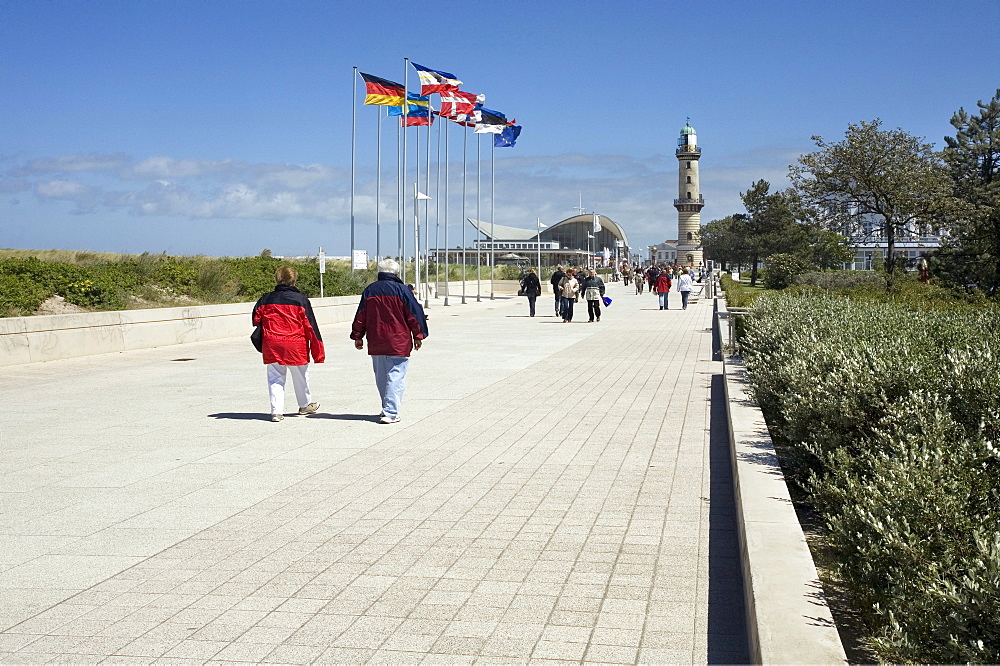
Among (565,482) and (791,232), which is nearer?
(565,482)

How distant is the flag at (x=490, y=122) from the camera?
137 ft

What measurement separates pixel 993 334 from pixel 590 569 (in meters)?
4.94

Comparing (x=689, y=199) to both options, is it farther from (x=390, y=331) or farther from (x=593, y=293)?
(x=390, y=331)

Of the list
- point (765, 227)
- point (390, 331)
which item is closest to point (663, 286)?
point (390, 331)

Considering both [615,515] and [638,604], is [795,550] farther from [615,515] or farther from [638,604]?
[615,515]

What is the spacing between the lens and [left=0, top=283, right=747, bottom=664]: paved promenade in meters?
4.11

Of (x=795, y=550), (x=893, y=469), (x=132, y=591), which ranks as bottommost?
(x=132, y=591)

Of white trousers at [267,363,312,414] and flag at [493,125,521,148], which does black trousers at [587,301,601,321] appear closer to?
white trousers at [267,363,312,414]

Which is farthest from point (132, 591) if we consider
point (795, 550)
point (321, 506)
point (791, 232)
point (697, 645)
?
point (791, 232)

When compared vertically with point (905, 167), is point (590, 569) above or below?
below

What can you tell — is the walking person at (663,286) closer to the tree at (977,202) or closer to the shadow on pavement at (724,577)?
the tree at (977,202)

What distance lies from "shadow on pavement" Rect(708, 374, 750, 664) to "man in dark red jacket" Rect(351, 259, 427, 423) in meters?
3.18

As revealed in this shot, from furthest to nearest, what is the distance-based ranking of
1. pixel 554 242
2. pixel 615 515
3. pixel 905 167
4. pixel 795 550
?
pixel 554 242, pixel 905 167, pixel 615 515, pixel 795 550

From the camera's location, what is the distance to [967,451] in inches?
182
